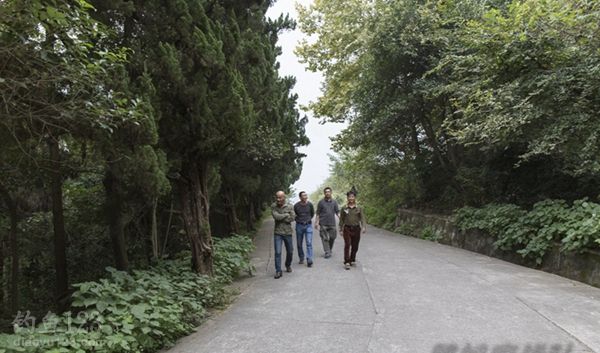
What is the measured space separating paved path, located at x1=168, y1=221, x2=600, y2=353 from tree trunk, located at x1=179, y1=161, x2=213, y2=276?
3.45 ft

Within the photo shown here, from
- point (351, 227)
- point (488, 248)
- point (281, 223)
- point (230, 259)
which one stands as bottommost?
point (488, 248)

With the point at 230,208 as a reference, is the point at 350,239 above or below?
below

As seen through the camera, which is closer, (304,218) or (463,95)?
(304,218)

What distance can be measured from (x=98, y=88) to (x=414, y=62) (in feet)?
39.6

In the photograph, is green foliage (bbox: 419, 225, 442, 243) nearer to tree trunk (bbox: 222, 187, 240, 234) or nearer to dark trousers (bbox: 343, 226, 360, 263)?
dark trousers (bbox: 343, 226, 360, 263)

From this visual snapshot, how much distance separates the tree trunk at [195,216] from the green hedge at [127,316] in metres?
0.35

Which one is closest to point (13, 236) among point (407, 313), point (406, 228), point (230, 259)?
point (230, 259)

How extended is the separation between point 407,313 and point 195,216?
382 cm

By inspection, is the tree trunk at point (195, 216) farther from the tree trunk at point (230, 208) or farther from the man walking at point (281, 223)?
the tree trunk at point (230, 208)

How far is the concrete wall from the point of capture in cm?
709

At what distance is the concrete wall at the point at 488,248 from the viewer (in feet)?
23.3

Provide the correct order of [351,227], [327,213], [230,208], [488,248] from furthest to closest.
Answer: [230,208], [488,248], [327,213], [351,227]

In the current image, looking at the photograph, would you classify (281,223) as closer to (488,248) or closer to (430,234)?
(488,248)

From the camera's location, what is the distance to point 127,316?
13.9 feet
